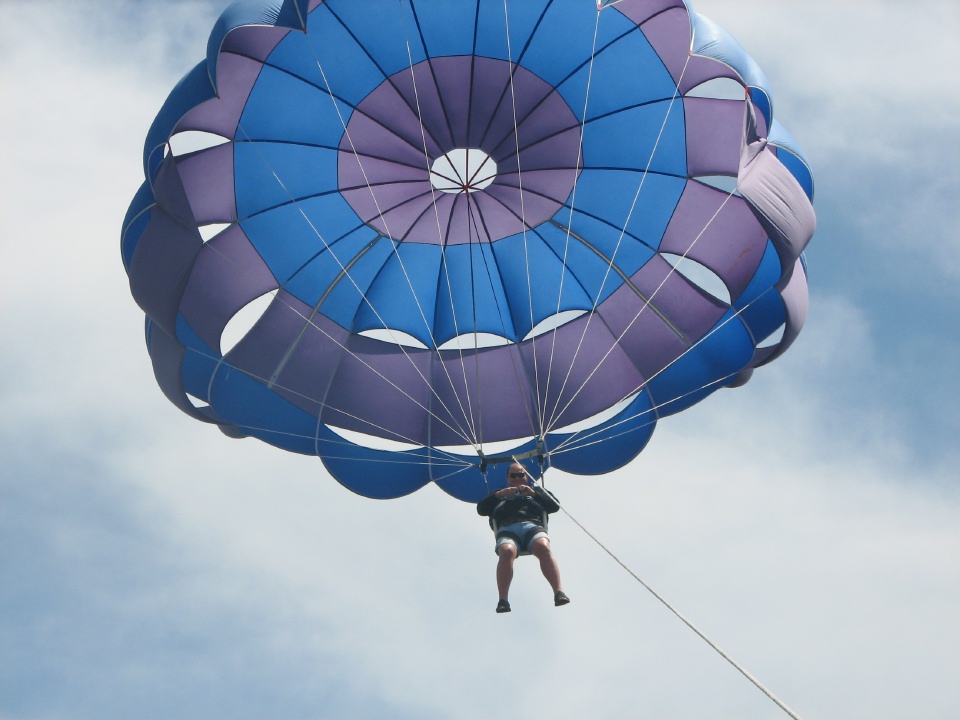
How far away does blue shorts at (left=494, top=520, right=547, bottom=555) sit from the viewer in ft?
27.5

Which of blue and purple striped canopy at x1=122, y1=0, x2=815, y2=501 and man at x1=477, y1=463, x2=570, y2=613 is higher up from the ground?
blue and purple striped canopy at x1=122, y1=0, x2=815, y2=501

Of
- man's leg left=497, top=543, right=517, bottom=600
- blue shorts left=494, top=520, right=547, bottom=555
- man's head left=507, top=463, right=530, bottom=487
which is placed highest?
man's head left=507, top=463, right=530, bottom=487

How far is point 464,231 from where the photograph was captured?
10.0 metres

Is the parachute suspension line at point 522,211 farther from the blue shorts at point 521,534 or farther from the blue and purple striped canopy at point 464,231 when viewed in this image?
the blue shorts at point 521,534

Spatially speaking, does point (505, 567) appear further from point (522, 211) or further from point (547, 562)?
point (522, 211)

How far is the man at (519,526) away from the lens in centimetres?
827

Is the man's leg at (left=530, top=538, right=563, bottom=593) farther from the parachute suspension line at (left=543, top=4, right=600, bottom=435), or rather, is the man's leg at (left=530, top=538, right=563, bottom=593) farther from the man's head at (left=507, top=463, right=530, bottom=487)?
the parachute suspension line at (left=543, top=4, right=600, bottom=435)

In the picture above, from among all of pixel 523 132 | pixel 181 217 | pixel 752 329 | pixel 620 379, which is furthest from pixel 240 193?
pixel 752 329

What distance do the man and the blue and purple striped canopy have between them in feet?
1.62

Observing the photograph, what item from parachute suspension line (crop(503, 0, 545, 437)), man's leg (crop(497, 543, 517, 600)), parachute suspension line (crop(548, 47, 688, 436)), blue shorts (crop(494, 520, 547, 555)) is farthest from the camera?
parachute suspension line (crop(548, 47, 688, 436))

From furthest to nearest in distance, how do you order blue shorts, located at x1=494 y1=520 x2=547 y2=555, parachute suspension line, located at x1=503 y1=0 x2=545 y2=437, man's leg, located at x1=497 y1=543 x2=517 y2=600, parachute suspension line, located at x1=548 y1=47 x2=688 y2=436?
parachute suspension line, located at x1=548 y1=47 x2=688 y2=436 < parachute suspension line, located at x1=503 y1=0 x2=545 y2=437 < blue shorts, located at x1=494 y1=520 x2=547 y2=555 < man's leg, located at x1=497 y1=543 x2=517 y2=600

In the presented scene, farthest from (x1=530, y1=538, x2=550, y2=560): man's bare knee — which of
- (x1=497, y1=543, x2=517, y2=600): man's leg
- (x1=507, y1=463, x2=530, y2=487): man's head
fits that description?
(x1=507, y1=463, x2=530, y2=487): man's head

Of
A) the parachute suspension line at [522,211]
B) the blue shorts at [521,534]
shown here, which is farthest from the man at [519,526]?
the parachute suspension line at [522,211]

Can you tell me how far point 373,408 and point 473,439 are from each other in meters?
0.88
